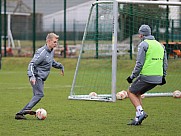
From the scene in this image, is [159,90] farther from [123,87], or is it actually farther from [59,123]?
[59,123]

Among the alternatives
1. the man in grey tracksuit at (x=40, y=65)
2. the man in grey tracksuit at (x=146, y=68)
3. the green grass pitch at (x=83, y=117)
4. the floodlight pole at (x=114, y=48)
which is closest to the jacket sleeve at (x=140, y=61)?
the man in grey tracksuit at (x=146, y=68)

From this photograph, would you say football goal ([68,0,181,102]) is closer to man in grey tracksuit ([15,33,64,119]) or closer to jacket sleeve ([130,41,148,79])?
man in grey tracksuit ([15,33,64,119])

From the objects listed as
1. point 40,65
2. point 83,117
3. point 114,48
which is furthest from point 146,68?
point 114,48

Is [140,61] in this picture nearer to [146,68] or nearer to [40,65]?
[146,68]

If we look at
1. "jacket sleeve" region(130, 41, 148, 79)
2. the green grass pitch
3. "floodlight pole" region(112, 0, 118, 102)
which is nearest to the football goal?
"floodlight pole" region(112, 0, 118, 102)

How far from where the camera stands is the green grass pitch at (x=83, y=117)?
10141 millimetres

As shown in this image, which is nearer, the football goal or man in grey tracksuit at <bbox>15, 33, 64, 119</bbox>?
man in grey tracksuit at <bbox>15, 33, 64, 119</bbox>

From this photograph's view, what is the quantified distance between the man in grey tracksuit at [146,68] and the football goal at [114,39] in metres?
4.29

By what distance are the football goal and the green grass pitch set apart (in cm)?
87

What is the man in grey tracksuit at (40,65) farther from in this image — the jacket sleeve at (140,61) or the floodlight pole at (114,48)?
the floodlight pole at (114,48)

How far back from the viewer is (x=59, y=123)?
11172 millimetres

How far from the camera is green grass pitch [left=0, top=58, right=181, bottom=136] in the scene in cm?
1014

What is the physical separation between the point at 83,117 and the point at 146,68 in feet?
6.43

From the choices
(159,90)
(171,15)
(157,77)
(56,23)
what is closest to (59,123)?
(157,77)
